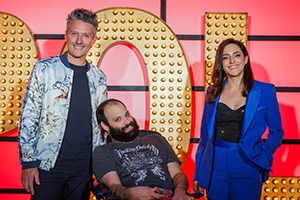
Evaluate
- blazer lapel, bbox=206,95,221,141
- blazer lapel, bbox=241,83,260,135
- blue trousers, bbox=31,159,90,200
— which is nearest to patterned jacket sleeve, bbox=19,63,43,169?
blue trousers, bbox=31,159,90,200

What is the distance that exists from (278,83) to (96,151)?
220 cm

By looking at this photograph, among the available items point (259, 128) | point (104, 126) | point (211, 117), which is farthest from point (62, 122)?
point (259, 128)

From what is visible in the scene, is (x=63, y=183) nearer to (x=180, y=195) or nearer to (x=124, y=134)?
(x=124, y=134)

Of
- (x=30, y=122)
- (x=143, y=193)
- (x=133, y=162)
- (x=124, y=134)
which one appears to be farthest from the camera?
(x=124, y=134)

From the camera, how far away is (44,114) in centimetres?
213

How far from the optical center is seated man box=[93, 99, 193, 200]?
6.54 feet

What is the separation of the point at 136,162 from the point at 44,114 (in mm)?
794

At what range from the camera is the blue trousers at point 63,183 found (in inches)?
83.0

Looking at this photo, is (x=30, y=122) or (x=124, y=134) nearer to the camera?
(x=30, y=122)

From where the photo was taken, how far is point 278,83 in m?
3.18

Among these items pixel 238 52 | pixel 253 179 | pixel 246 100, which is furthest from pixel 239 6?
pixel 253 179

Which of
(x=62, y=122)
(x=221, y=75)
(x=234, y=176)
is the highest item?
(x=221, y=75)

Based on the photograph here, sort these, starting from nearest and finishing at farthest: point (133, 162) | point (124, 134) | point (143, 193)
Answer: point (143, 193)
point (133, 162)
point (124, 134)

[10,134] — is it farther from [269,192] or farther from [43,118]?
[269,192]
